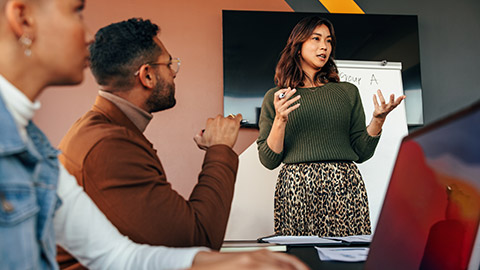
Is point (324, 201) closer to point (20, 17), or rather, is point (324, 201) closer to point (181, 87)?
point (20, 17)

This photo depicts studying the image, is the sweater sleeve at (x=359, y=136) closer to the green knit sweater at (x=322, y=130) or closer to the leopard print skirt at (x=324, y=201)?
the green knit sweater at (x=322, y=130)

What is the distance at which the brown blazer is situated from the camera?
0.91 m

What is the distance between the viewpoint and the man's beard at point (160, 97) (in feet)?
4.12

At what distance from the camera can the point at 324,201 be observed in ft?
6.13

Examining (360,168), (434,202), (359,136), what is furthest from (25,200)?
(360,168)

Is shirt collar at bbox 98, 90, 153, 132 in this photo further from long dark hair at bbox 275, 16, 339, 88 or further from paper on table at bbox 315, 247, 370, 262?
long dark hair at bbox 275, 16, 339, 88

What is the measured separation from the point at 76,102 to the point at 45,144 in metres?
2.53

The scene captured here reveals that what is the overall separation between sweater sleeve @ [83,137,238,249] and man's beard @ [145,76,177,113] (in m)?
0.28

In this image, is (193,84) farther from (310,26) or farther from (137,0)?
(310,26)

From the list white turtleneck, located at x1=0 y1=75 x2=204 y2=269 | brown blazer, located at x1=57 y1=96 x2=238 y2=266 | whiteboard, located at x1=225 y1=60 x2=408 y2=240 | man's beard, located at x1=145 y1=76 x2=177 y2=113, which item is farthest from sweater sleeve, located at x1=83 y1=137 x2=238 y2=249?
whiteboard, located at x1=225 y1=60 x2=408 y2=240

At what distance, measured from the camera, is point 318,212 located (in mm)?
1860

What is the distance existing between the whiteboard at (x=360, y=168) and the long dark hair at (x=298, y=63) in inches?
36.7

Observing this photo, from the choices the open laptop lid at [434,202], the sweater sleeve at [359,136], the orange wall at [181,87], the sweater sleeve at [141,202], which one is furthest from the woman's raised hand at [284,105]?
the orange wall at [181,87]

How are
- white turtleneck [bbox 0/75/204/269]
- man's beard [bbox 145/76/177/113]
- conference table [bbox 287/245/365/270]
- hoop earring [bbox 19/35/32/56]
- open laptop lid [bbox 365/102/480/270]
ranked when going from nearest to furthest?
open laptop lid [bbox 365/102/480/270] → hoop earring [bbox 19/35/32/56] → white turtleneck [bbox 0/75/204/269] → conference table [bbox 287/245/365/270] → man's beard [bbox 145/76/177/113]
